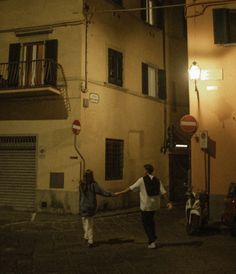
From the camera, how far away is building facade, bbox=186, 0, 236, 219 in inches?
479

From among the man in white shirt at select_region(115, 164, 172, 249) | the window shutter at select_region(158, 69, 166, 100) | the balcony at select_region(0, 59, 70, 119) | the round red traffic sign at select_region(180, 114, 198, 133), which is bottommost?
the man in white shirt at select_region(115, 164, 172, 249)

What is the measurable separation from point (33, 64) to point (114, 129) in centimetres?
405

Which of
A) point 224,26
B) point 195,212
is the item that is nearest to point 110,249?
point 195,212

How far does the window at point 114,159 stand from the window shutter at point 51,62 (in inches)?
128

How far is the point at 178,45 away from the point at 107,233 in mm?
12180

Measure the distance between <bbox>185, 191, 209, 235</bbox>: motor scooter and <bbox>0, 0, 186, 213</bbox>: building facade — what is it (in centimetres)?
501

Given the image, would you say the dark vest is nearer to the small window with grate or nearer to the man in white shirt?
the man in white shirt

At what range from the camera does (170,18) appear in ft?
64.0

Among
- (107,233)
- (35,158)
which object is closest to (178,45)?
(35,158)

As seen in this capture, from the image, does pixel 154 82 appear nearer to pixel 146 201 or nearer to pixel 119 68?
pixel 119 68

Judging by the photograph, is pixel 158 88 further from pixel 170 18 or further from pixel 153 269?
pixel 153 269

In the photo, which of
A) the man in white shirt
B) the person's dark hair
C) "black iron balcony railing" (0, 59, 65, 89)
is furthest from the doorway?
the person's dark hair

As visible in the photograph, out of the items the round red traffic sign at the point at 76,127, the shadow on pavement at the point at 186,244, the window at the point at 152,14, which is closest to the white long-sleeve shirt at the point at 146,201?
the shadow on pavement at the point at 186,244

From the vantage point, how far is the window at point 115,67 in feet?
51.8
